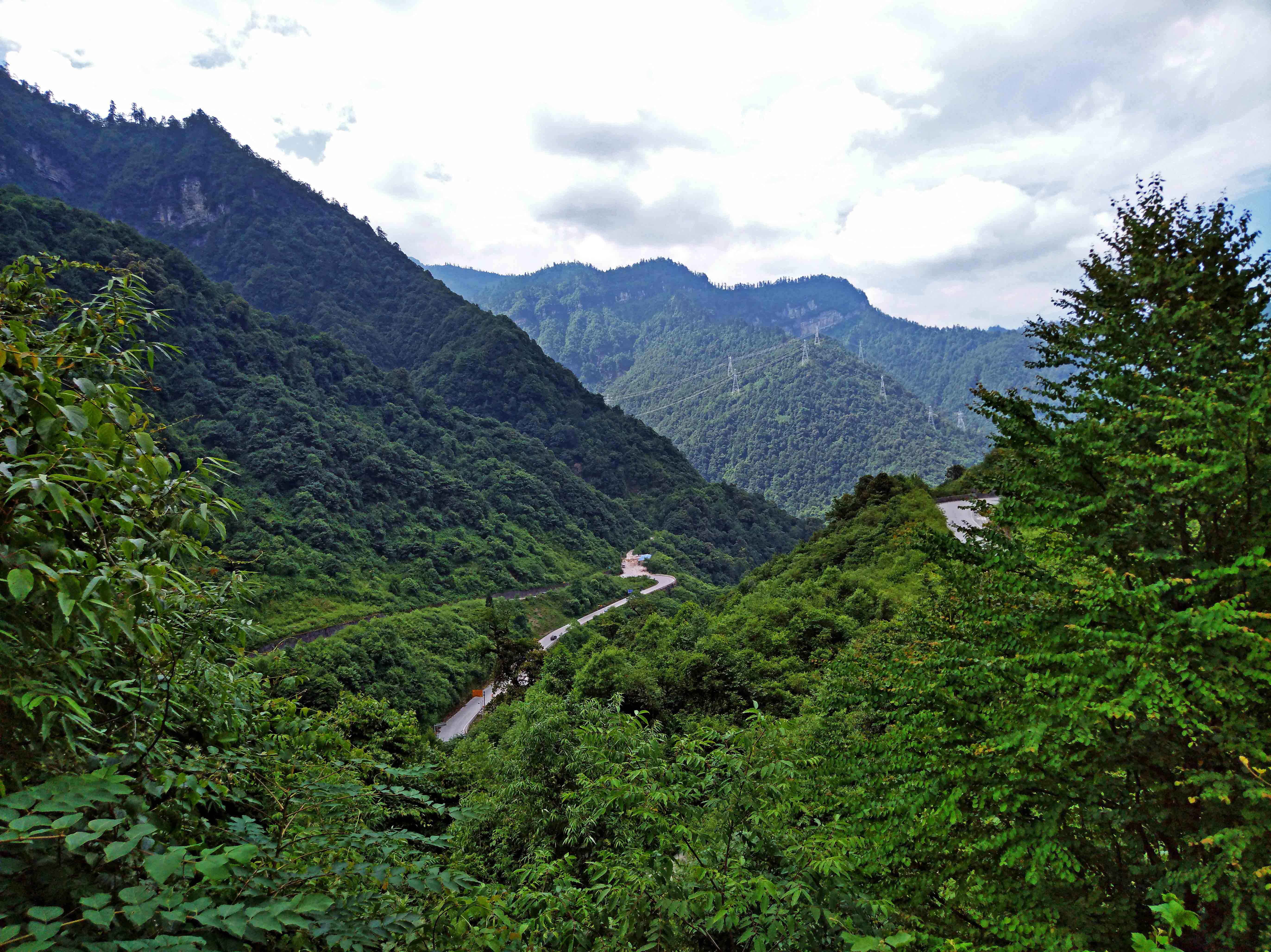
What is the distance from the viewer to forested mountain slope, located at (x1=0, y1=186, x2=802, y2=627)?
171 feet

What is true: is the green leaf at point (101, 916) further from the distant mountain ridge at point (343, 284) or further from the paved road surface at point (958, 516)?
the distant mountain ridge at point (343, 284)

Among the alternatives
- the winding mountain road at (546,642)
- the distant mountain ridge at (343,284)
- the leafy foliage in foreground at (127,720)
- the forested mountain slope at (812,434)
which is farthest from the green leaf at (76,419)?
the forested mountain slope at (812,434)

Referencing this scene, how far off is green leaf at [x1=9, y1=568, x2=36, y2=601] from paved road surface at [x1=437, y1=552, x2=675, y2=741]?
26.9 m

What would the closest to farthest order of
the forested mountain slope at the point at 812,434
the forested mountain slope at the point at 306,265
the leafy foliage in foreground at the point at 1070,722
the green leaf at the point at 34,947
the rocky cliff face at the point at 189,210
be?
the green leaf at the point at 34,947, the leafy foliage in foreground at the point at 1070,722, the forested mountain slope at the point at 306,265, the rocky cliff face at the point at 189,210, the forested mountain slope at the point at 812,434

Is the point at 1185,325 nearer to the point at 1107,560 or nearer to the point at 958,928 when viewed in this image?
the point at 1107,560

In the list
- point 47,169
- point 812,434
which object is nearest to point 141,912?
point 812,434

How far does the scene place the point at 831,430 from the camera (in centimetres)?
16588

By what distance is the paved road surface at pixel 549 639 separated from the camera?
36000 mm

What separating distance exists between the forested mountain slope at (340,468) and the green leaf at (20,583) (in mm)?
44701

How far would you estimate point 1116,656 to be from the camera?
433 cm

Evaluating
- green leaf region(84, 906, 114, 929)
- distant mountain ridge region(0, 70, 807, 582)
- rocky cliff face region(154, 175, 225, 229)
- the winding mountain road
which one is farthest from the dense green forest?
rocky cliff face region(154, 175, 225, 229)

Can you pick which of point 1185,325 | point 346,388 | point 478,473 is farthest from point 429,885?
point 346,388

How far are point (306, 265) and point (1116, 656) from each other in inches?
6162

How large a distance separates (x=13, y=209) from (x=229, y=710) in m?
87.5
